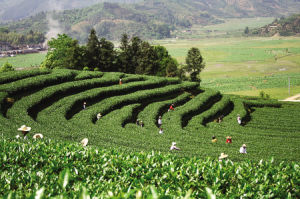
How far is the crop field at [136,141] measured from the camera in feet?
28.4

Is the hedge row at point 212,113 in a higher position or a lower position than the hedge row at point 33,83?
lower

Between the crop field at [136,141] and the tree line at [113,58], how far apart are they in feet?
70.7

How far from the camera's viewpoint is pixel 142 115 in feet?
99.7

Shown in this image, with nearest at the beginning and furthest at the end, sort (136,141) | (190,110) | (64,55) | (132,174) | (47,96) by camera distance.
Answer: (132,174)
(136,141)
(47,96)
(190,110)
(64,55)

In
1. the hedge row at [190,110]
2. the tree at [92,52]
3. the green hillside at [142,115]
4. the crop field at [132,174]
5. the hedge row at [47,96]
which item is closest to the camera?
the crop field at [132,174]

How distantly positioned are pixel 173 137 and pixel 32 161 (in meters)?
13.9

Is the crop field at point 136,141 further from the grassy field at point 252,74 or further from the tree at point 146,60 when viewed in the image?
the grassy field at point 252,74

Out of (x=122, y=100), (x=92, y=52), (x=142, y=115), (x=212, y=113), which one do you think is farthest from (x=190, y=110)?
(x=92, y=52)

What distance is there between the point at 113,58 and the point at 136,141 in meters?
47.5

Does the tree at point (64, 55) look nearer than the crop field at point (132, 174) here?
No

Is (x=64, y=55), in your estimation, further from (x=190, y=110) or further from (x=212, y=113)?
(x=212, y=113)

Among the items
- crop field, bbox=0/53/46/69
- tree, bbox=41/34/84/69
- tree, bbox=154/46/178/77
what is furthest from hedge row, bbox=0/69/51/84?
crop field, bbox=0/53/46/69

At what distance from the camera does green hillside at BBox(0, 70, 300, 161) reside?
2011 centimetres

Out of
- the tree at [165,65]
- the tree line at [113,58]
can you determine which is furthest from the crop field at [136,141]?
the tree line at [113,58]
